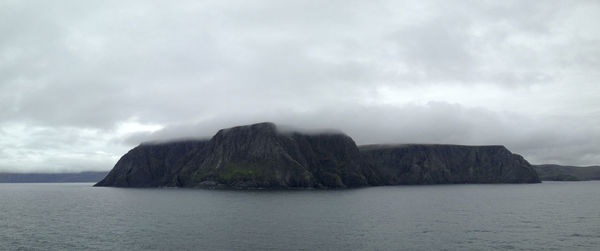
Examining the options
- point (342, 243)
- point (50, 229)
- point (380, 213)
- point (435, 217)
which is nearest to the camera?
point (342, 243)

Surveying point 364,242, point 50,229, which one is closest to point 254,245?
point 364,242

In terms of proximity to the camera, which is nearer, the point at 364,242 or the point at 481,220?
the point at 364,242

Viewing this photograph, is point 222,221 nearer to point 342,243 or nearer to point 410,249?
point 342,243

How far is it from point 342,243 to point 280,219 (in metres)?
39.2

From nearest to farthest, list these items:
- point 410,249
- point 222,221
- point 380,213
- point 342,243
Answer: point 410,249, point 342,243, point 222,221, point 380,213

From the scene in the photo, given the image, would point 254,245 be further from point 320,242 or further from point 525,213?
point 525,213

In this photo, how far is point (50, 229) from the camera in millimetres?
97938

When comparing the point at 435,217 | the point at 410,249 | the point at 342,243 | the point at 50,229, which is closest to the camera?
the point at 410,249

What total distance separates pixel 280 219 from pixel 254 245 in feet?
128

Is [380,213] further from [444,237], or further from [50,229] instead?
[50,229]

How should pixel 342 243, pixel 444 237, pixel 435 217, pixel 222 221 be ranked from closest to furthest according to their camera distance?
1. pixel 342 243
2. pixel 444 237
3. pixel 222 221
4. pixel 435 217

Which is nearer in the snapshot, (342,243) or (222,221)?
(342,243)

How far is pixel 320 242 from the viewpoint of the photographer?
266 feet

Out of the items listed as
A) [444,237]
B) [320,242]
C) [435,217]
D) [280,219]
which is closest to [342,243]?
[320,242]
